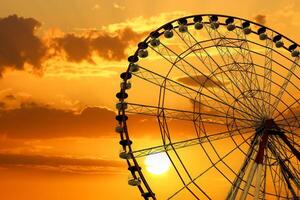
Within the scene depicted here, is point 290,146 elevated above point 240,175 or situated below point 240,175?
above

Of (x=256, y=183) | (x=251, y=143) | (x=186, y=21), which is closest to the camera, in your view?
(x=256, y=183)

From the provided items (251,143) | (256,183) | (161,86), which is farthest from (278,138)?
(161,86)

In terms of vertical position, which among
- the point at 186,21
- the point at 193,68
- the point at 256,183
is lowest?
the point at 256,183

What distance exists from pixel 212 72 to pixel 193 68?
1.39 metres

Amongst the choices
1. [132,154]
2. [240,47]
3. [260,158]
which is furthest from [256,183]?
[240,47]

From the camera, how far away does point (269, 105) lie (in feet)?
155

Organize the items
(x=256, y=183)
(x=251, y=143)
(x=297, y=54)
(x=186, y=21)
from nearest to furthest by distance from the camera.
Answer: (x=256, y=183), (x=251, y=143), (x=186, y=21), (x=297, y=54)

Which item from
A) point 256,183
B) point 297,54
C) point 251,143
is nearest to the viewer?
point 256,183

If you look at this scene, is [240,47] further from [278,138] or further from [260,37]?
[278,138]

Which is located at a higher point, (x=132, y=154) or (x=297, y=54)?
(x=297, y=54)

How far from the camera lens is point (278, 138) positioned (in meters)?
45.3

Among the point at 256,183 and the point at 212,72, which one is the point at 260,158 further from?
the point at 212,72

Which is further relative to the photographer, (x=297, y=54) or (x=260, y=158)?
(x=297, y=54)

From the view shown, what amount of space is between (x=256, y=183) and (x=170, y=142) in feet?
21.3
